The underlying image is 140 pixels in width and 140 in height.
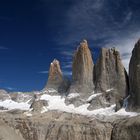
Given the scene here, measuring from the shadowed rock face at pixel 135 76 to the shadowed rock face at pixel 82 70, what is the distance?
34.8 metres

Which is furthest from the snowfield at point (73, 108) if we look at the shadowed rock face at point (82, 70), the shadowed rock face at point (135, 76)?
the shadowed rock face at point (135, 76)

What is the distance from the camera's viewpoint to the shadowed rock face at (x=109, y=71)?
176000 millimetres

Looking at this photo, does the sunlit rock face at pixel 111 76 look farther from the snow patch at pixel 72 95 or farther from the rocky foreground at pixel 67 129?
the rocky foreground at pixel 67 129

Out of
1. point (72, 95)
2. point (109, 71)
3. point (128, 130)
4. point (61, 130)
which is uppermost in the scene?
point (109, 71)

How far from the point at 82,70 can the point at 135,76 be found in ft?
140

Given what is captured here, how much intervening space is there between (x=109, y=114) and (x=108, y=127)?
2682 inches

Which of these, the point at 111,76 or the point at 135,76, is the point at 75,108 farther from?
the point at 135,76

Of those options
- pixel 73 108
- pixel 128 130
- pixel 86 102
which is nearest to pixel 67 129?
pixel 128 130

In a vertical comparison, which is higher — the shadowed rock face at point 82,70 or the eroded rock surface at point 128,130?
the shadowed rock face at point 82,70

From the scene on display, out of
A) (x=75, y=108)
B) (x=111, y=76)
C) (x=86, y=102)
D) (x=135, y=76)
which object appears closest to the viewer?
(x=135, y=76)

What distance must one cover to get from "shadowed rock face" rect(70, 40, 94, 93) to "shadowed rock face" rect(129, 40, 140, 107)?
34.8 metres

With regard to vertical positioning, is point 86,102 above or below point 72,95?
below

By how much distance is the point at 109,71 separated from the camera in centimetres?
18150

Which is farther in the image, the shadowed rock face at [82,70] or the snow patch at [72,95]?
the shadowed rock face at [82,70]
